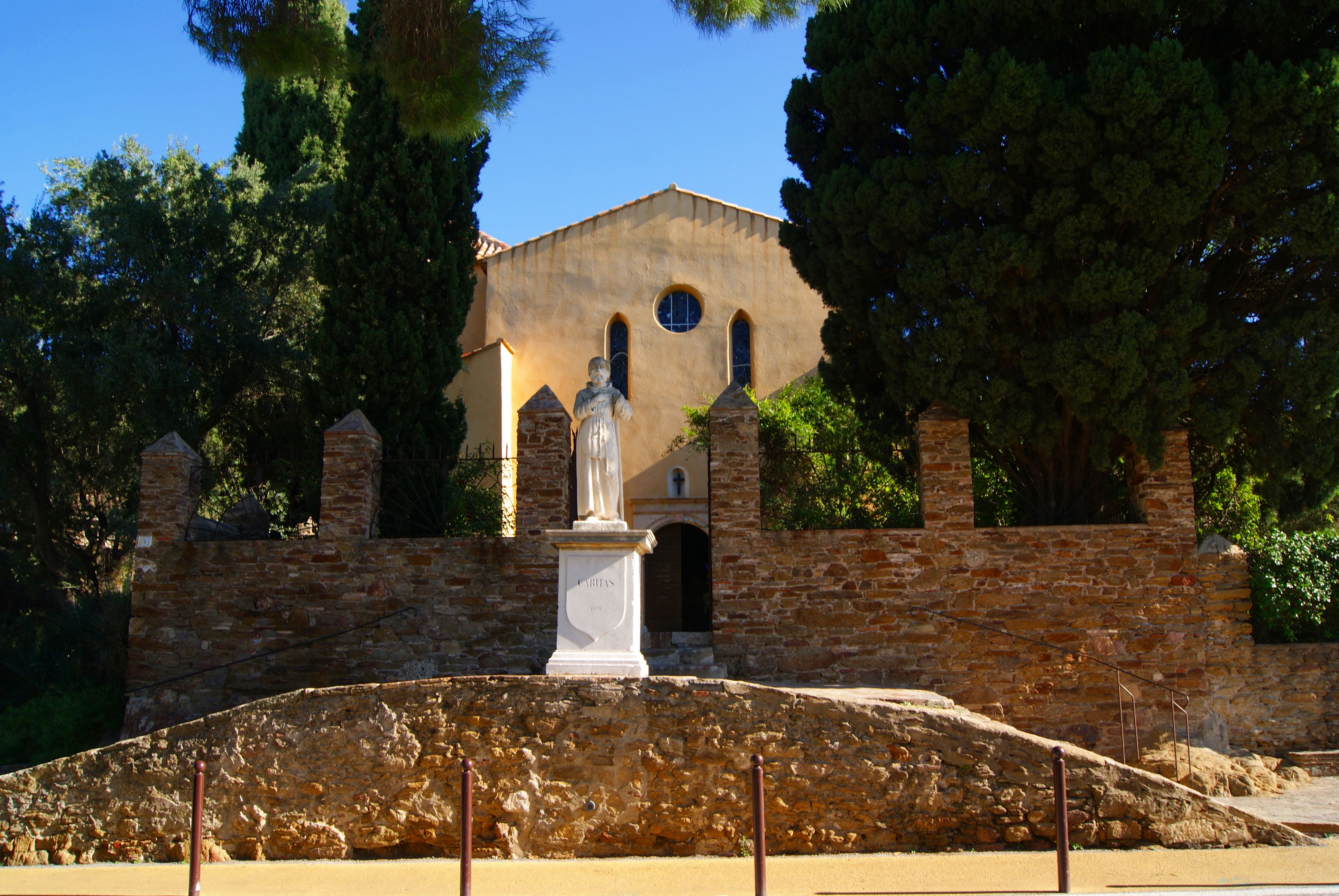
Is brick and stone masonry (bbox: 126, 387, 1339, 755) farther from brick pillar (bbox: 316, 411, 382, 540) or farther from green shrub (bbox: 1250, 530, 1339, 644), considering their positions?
green shrub (bbox: 1250, 530, 1339, 644)

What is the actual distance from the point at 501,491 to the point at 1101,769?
711 cm

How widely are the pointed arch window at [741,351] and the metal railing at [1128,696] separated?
7631mm

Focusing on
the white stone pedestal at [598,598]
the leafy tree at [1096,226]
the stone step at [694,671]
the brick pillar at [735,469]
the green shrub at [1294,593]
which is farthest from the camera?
the brick pillar at [735,469]

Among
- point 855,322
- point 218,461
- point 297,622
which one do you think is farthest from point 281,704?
point 218,461

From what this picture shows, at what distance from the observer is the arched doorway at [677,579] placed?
16.1 meters

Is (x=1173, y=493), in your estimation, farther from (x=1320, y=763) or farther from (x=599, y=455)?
(x=599, y=455)

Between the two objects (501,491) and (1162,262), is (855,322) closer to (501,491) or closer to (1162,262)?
(1162,262)

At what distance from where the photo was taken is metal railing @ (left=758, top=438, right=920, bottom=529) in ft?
37.5

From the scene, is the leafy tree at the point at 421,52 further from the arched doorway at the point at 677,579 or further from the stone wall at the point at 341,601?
the arched doorway at the point at 677,579

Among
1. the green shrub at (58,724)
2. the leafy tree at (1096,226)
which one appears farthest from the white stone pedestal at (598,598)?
the green shrub at (58,724)

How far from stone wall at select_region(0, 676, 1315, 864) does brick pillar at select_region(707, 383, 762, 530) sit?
3.12 metres

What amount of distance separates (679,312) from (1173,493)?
29.8ft

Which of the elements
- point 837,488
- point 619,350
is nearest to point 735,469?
point 837,488

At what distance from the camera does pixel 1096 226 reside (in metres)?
9.78
